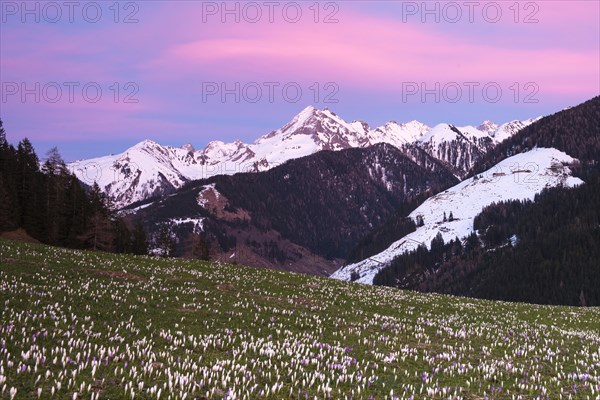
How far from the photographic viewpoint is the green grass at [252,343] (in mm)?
11242

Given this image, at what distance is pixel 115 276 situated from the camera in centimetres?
2970

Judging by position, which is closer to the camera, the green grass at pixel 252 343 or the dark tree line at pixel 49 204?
the green grass at pixel 252 343

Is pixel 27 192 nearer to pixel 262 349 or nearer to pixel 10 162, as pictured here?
pixel 10 162

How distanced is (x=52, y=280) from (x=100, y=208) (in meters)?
78.2

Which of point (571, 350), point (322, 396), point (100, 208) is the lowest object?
point (571, 350)

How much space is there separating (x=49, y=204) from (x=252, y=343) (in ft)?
267

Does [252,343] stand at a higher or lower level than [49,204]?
lower

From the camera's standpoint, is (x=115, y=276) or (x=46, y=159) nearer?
(x=115, y=276)

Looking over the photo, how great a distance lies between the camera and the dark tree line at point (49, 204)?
7950 centimetres

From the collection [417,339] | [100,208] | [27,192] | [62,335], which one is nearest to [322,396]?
[62,335]

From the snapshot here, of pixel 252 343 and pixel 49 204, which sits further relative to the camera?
pixel 49 204

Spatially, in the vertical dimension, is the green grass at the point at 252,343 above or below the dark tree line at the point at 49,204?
below

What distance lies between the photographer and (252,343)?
623 inches

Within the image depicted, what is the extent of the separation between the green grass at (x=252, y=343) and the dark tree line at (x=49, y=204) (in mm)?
52283
